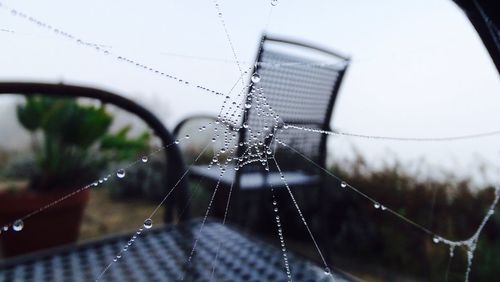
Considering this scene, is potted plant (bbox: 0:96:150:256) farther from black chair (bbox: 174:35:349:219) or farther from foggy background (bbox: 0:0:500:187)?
black chair (bbox: 174:35:349:219)

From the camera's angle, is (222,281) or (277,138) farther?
(277,138)

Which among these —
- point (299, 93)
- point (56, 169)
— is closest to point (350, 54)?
point (299, 93)

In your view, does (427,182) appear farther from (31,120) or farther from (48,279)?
(31,120)

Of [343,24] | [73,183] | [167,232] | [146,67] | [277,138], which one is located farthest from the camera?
[73,183]

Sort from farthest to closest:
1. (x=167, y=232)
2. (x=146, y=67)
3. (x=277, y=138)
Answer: (x=277, y=138)
(x=167, y=232)
(x=146, y=67)

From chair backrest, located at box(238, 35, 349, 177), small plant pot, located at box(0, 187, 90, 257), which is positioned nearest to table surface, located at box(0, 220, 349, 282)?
chair backrest, located at box(238, 35, 349, 177)

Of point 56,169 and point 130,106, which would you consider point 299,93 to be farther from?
point 56,169

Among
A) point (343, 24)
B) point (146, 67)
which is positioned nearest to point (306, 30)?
point (343, 24)
